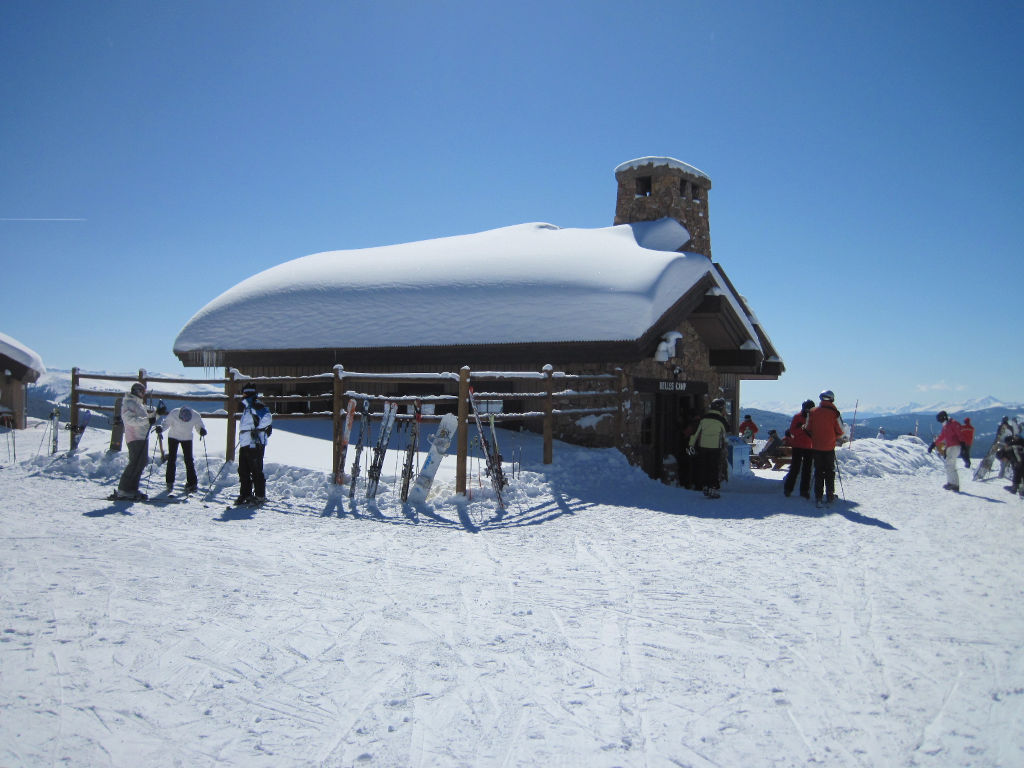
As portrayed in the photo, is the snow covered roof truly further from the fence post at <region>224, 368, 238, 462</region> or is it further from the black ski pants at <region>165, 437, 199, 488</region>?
the black ski pants at <region>165, 437, 199, 488</region>

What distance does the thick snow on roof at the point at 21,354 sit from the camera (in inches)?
826

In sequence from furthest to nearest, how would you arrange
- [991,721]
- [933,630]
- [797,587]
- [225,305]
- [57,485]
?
[225,305] < [57,485] < [797,587] < [933,630] < [991,721]

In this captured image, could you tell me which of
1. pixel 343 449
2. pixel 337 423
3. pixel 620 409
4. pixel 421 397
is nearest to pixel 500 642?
pixel 421 397

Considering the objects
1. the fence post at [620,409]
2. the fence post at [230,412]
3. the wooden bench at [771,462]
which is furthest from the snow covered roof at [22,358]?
the wooden bench at [771,462]

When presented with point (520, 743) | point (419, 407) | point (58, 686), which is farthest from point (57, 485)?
point (520, 743)

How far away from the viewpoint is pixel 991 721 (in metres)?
3.29

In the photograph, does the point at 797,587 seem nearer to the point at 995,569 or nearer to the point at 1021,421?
the point at 995,569

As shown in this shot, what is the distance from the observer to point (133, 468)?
922cm

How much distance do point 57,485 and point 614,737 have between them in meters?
10.0

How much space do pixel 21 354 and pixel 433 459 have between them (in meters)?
18.5

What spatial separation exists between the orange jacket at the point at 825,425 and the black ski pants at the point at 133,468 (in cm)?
928

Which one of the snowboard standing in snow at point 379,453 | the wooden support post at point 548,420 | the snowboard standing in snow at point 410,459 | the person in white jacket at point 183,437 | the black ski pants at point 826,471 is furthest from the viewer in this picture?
the wooden support post at point 548,420

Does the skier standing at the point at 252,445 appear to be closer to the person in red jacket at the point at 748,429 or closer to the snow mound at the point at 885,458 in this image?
the snow mound at the point at 885,458

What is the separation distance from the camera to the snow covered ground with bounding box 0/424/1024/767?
309cm
